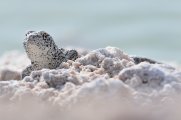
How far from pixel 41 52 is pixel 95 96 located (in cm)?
253

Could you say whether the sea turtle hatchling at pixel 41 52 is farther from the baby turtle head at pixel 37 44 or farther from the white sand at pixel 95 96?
the white sand at pixel 95 96

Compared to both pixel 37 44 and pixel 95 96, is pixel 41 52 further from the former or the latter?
pixel 95 96

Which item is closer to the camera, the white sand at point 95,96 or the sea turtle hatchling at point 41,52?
the white sand at point 95,96

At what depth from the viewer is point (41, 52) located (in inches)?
251

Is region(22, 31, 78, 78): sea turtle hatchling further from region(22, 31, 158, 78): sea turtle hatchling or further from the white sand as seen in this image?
the white sand

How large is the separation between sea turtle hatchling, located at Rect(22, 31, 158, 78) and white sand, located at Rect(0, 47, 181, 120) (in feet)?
5.10

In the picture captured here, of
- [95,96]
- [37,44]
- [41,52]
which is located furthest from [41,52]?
[95,96]

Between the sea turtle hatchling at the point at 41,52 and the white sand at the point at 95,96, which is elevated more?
the sea turtle hatchling at the point at 41,52

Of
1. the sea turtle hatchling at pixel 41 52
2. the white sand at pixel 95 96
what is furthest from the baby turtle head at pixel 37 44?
the white sand at pixel 95 96

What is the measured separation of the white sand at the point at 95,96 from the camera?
3.86m

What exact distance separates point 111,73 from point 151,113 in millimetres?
985

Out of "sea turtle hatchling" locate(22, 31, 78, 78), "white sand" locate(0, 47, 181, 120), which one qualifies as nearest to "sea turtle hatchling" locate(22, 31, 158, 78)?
"sea turtle hatchling" locate(22, 31, 78, 78)

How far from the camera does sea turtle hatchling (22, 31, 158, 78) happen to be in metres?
6.26

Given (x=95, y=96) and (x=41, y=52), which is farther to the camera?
(x=41, y=52)
